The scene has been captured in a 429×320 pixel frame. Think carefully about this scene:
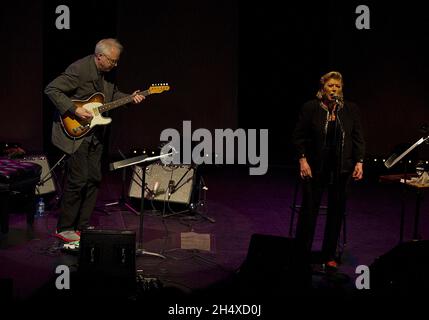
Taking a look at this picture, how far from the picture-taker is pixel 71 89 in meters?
6.04

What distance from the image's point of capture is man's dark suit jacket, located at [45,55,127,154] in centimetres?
595

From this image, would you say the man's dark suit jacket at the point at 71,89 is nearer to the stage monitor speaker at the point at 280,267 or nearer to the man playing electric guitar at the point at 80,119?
the man playing electric guitar at the point at 80,119

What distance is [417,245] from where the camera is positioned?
330 centimetres

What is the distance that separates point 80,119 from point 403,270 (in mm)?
3819

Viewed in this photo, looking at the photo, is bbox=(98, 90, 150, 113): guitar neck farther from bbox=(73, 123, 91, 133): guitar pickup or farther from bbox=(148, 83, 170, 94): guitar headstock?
bbox=(148, 83, 170, 94): guitar headstock

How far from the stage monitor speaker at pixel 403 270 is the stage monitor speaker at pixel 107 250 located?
199 cm

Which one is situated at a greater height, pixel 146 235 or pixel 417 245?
pixel 417 245

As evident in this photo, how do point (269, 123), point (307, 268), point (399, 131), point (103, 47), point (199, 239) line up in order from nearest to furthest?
point (307, 268) < point (103, 47) < point (199, 239) < point (399, 131) < point (269, 123)

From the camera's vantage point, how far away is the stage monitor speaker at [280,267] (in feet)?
13.5

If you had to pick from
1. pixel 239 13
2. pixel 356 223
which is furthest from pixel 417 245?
pixel 239 13

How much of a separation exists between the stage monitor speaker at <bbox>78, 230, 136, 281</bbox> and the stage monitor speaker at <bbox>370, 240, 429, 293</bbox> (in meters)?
1.99

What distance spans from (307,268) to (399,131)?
7306mm

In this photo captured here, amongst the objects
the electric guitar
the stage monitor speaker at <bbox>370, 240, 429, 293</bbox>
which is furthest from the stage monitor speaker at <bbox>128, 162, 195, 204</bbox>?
the stage monitor speaker at <bbox>370, 240, 429, 293</bbox>
